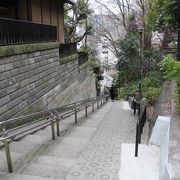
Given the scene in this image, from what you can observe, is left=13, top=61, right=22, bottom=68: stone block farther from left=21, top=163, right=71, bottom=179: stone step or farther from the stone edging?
the stone edging

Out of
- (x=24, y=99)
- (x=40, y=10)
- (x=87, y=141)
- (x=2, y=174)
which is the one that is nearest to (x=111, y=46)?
(x=40, y=10)

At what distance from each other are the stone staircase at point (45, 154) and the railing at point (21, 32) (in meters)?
3.04

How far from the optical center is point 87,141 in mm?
7367

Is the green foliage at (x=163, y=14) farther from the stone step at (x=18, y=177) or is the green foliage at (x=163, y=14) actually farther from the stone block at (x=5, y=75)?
the stone step at (x=18, y=177)

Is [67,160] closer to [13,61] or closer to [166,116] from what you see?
[166,116]

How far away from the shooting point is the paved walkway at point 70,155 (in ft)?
16.4

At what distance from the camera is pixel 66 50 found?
1622cm

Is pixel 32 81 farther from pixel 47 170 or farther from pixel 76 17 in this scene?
pixel 76 17

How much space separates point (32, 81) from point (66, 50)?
239 inches

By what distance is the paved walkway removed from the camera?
196 inches

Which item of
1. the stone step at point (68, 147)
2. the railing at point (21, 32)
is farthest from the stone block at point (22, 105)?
the stone step at point (68, 147)

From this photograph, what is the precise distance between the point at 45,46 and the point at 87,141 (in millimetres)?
5898

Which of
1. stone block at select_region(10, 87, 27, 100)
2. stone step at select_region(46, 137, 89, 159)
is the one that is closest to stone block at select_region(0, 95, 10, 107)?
stone block at select_region(10, 87, 27, 100)

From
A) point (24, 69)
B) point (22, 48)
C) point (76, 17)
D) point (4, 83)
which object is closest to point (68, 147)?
point (4, 83)
